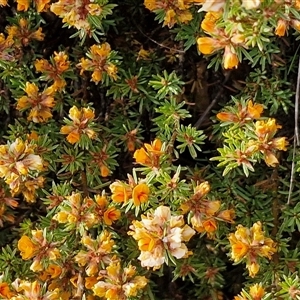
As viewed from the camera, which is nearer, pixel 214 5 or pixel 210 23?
pixel 214 5

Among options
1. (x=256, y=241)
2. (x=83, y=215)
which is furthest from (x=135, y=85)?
(x=256, y=241)

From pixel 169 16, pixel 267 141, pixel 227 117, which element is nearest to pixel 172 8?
pixel 169 16

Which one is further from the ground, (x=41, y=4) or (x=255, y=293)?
(x=41, y=4)

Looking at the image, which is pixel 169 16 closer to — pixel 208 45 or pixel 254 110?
pixel 208 45

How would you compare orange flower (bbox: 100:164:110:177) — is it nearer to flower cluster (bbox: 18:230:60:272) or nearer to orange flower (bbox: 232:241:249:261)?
flower cluster (bbox: 18:230:60:272)

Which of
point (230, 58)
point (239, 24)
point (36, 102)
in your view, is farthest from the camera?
point (36, 102)

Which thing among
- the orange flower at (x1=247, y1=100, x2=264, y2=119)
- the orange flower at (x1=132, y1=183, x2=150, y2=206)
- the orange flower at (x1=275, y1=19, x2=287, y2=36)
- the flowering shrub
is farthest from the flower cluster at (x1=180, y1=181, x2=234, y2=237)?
the orange flower at (x1=275, y1=19, x2=287, y2=36)

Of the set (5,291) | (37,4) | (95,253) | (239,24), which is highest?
(239,24)
